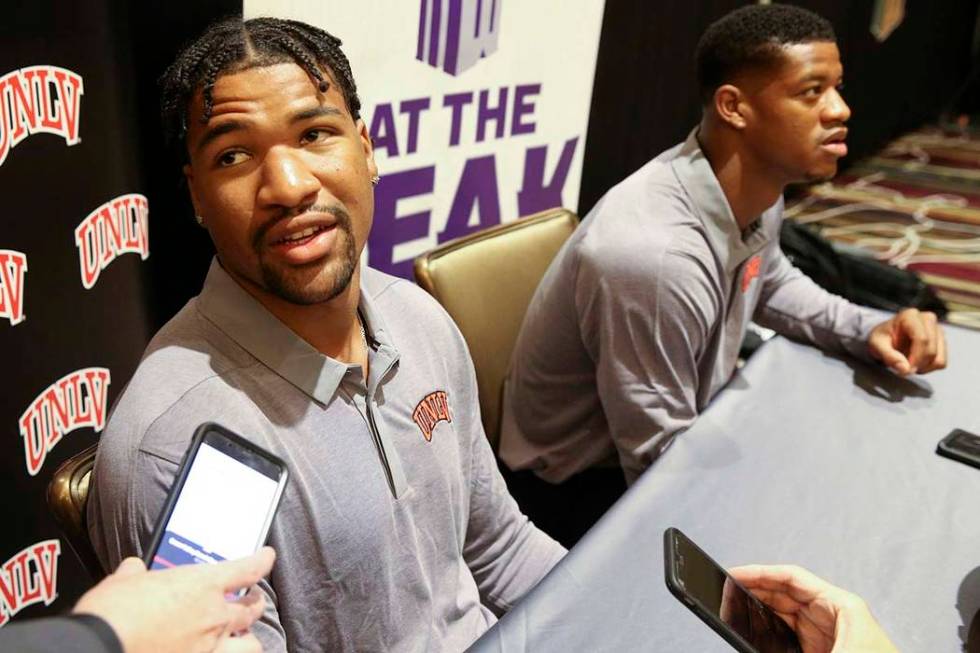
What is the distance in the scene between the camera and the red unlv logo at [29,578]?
5.11ft

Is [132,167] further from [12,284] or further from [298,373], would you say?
[298,373]

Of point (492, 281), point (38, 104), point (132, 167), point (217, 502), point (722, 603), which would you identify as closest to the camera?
point (217, 502)

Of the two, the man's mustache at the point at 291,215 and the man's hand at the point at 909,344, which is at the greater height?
the man's mustache at the point at 291,215

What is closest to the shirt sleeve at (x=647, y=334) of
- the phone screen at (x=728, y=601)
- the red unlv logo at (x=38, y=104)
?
the phone screen at (x=728, y=601)

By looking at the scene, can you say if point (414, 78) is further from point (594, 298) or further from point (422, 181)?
point (594, 298)

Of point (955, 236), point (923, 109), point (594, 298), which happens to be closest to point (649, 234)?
point (594, 298)

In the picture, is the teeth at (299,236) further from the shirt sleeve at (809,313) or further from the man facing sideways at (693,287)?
the shirt sleeve at (809,313)

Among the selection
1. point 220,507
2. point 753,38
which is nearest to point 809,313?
point 753,38

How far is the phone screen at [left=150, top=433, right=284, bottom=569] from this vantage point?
73 cm

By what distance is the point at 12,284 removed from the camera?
1.37 metres

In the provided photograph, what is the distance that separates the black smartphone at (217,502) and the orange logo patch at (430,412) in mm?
333

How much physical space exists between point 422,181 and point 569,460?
0.80m

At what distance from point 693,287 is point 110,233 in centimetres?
99

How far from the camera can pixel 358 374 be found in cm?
105
